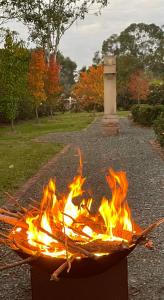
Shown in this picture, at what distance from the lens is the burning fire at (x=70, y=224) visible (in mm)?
2919

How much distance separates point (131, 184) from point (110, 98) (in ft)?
37.0

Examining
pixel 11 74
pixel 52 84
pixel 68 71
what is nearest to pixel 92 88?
pixel 52 84

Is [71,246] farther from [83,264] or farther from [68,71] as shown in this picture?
[68,71]

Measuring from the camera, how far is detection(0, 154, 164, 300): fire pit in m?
2.85

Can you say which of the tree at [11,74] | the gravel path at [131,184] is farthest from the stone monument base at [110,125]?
the tree at [11,74]

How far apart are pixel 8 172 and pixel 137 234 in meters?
7.49

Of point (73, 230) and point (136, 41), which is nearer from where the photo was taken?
point (73, 230)

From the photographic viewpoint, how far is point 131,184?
27.5 ft

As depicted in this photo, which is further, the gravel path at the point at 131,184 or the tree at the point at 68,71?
the tree at the point at 68,71

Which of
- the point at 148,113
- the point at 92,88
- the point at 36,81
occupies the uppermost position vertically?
the point at 36,81

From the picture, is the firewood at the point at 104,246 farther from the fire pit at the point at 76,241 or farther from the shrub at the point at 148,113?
the shrub at the point at 148,113

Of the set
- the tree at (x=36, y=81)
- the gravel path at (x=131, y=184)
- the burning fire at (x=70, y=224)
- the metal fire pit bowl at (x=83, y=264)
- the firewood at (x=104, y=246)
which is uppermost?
the tree at (x=36, y=81)

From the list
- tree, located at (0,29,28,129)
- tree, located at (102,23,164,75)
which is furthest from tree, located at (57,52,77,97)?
tree, located at (0,29,28,129)

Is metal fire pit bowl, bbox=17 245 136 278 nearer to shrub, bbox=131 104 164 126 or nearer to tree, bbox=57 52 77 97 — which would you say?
shrub, bbox=131 104 164 126
